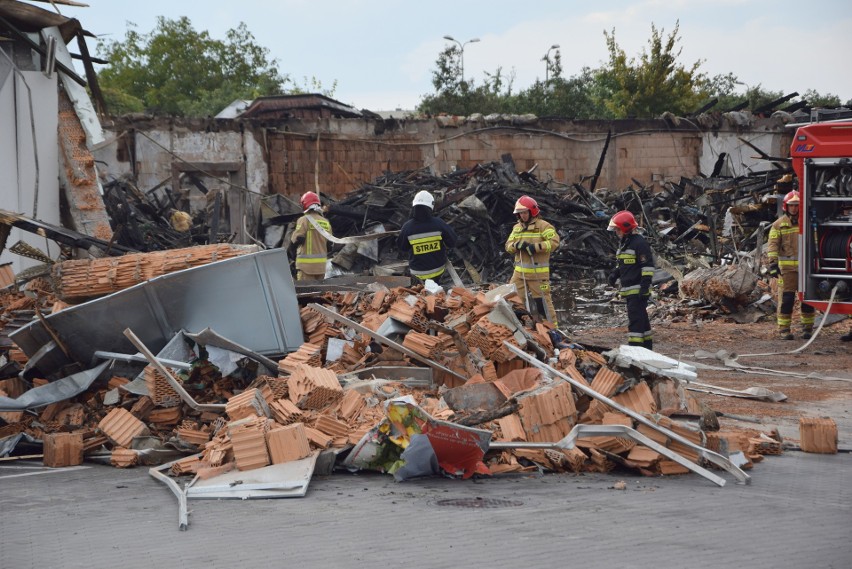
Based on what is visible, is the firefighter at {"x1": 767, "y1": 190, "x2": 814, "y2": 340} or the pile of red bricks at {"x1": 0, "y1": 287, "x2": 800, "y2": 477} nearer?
the pile of red bricks at {"x1": 0, "y1": 287, "x2": 800, "y2": 477}

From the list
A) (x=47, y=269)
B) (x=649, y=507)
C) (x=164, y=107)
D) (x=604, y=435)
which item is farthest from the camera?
(x=164, y=107)

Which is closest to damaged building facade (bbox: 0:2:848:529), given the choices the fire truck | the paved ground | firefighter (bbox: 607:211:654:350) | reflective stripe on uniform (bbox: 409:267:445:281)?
the paved ground

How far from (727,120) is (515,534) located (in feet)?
78.6

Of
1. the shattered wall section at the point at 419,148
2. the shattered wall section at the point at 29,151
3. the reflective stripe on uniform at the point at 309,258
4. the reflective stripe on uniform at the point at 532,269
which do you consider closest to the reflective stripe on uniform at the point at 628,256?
the reflective stripe on uniform at the point at 532,269

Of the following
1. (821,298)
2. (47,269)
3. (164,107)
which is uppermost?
(164,107)

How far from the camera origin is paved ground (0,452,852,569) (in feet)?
15.7

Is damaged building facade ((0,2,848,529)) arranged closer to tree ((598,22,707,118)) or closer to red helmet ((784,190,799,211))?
red helmet ((784,190,799,211))

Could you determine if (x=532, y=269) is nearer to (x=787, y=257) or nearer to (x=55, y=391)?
(x=787, y=257)

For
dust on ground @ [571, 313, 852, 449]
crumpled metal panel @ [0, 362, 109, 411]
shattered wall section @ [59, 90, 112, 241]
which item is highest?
shattered wall section @ [59, 90, 112, 241]

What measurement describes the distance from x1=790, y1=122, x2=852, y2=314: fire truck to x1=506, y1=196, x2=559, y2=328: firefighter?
3546 mm

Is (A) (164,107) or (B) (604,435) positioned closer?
(B) (604,435)

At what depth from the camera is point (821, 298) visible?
13117 mm

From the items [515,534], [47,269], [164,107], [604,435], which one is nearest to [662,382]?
[604,435]

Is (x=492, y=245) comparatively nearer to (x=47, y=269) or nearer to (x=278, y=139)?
(x=278, y=139)
